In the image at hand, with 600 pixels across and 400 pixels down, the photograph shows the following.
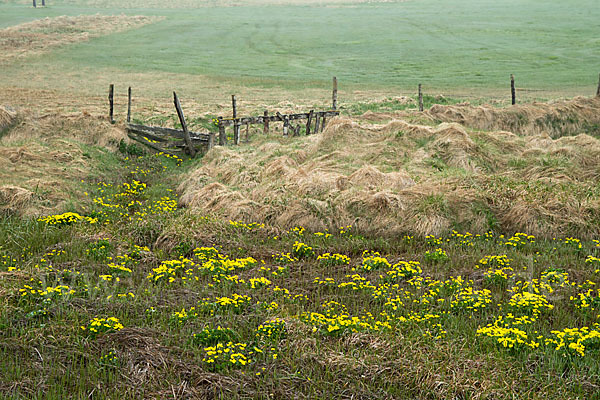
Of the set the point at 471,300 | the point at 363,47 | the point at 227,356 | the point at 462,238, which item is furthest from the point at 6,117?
the point at 363,47

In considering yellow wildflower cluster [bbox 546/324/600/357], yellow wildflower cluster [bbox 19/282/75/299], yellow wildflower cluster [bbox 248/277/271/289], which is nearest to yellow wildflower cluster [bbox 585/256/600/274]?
yellow wildflower cluster [bbox 546/324/600/357]

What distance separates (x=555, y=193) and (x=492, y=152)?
13.4ft

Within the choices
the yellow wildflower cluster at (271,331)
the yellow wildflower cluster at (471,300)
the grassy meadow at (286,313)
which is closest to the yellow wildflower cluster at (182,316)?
the grassy meadow at (286,313)

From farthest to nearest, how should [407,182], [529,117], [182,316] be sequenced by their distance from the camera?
1. [529,117]
2. [407,182]
3. [182,316]

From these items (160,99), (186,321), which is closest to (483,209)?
(186,321)

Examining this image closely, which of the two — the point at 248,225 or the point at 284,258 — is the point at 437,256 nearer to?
the point at 284,258

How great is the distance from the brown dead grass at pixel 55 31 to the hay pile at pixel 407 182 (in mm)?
40960

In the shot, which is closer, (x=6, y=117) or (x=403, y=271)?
(x=403, y=271)

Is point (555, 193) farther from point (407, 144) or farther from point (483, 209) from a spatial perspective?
point (407, 144)

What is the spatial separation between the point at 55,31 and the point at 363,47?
3553cm

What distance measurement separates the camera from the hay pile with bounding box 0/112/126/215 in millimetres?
11695

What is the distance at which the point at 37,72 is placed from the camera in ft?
137

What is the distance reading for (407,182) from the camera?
12.7 m

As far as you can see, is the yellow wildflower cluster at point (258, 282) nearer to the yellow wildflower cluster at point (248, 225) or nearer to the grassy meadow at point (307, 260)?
the grassy meadow at point (307, 260)
